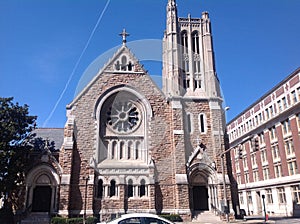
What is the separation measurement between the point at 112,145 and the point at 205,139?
9073mm

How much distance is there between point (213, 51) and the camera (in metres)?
31.4

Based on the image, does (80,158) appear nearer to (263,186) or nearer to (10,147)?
(10,147)

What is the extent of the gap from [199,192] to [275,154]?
20.1m

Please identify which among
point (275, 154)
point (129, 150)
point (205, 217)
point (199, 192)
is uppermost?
point (275, 154)

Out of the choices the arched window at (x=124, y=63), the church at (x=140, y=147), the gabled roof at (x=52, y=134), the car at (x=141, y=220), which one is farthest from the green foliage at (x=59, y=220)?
the arched window at (x=124, y=63)

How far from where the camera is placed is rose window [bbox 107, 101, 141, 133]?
27797 mm

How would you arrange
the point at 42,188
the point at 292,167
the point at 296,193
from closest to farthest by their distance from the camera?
the point at 42,188 < the point at 296,193 < the point at 292,167

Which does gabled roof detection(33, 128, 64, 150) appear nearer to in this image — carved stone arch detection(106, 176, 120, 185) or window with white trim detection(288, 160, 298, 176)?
carved stone arch detection(106, 176, 120, 185)

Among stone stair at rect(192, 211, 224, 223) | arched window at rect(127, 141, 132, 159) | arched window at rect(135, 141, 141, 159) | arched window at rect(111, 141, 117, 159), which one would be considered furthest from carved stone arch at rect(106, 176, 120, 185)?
stone stair at rect(192, 211, 224, 223)

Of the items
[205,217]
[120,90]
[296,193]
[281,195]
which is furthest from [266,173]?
[120,90]

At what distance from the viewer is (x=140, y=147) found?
1072 inches

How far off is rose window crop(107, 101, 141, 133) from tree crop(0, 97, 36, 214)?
23.8 ft

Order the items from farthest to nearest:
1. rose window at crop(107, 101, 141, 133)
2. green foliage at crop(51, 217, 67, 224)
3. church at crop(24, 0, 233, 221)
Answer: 1. rose window at crop(107, 101, 141, 133)
2. church at crop(24, 0, 233, 221)
3. green foliage at crop(51, 217, 67, 224)

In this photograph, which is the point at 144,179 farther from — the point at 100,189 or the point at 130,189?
the point at 100,189
